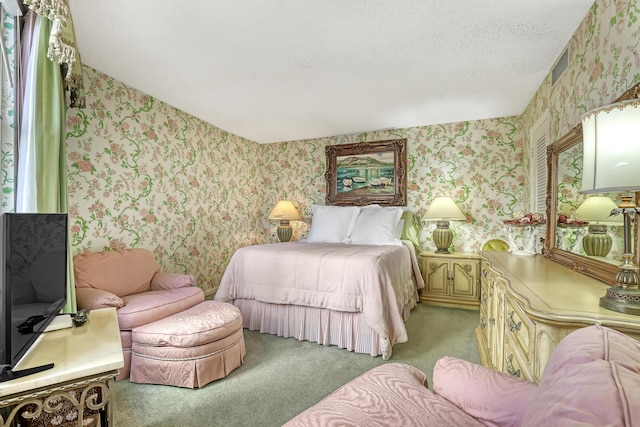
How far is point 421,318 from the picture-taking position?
3.32 meters

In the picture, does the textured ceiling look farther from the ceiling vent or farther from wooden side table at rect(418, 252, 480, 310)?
wooden side table at rect(418, 252, 480, 310)

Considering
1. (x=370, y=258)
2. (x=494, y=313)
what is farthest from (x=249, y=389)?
(x=494, y=313)

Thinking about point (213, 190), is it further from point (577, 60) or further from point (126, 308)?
point (577, 60)

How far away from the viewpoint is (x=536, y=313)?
1.01 meters

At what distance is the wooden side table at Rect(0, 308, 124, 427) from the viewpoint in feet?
3.10

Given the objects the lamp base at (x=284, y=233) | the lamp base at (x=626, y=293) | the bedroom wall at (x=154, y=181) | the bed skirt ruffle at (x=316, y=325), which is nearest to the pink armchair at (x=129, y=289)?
the bedroom wall at (x=154, y=181)

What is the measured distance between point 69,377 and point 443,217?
3.66 meters

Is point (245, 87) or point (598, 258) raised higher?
point (245, 87)

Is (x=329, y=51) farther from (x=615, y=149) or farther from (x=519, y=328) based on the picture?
(x=519, y=328)

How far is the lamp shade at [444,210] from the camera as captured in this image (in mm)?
3775

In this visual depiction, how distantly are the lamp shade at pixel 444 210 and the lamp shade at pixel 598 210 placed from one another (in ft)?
6.52

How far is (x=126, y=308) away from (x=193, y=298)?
487 mm

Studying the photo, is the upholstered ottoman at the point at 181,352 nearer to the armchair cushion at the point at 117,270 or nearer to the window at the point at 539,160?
the armchair cushion at the point at 117,270

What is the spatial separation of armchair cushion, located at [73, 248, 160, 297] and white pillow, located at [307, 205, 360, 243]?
1.94 metres
